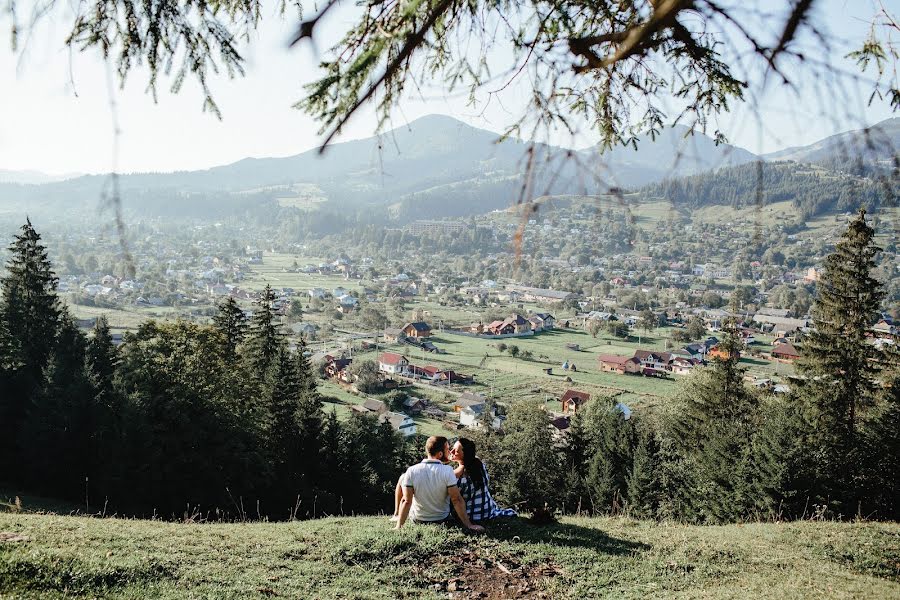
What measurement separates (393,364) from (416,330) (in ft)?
51.3

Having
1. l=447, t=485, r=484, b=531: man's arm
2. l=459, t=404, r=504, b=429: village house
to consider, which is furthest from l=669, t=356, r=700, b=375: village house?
l=447, t=485, r=484, b=531: man's arm

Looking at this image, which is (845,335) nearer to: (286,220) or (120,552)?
(120,552)

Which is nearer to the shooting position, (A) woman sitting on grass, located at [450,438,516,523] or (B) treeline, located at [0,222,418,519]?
(A) woman sitting on grass, located at [450,438,516,523]

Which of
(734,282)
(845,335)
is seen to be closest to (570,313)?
(734,282)

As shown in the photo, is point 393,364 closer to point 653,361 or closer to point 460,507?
point 653,361

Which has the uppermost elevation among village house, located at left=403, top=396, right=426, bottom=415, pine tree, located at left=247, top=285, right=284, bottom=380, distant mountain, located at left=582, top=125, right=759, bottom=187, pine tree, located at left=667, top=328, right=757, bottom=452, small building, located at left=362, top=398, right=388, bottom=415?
distant mountain, located at left=582, top=125, right=759, bottom=187

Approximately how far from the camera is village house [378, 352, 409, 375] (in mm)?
49300

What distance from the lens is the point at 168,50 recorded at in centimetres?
259

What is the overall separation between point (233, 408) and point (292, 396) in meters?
1.98

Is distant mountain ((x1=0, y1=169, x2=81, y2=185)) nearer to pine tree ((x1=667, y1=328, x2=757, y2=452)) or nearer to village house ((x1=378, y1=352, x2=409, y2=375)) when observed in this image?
pine tree ((x1=667, y1=328, x2=757, y2=452))

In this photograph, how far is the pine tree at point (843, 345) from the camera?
1381 cm

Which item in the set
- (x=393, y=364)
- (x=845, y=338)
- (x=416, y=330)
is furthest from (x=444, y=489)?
(x=416, y=330)

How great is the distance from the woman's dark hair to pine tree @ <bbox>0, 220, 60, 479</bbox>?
16.1 meters

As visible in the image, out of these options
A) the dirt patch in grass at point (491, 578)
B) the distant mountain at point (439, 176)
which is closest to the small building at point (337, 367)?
the distant mountain at point (439, 176)
